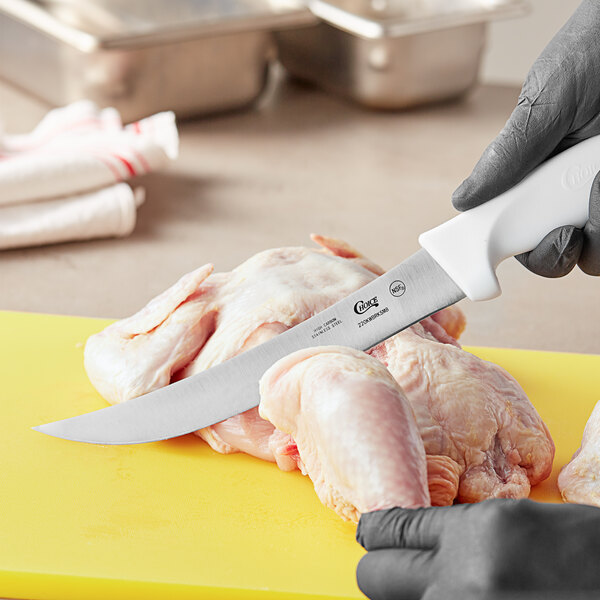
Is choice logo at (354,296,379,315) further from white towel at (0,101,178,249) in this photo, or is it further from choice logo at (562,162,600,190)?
white towel at (0,101,178,249)

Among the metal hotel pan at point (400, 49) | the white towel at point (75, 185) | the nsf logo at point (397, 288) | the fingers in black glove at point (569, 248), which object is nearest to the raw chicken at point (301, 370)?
the nsf logo at point (397, 288)

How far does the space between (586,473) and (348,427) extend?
456 mm

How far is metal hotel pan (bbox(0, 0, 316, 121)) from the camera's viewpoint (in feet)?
10.6

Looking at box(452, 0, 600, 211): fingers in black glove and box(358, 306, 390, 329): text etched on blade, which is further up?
box(452, 0, 600, 211): fingers in black glove

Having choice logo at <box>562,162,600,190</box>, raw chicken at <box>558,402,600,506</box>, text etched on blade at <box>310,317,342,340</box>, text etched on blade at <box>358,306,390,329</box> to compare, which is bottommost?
raw chicken at <box>558,402,600,506</box>

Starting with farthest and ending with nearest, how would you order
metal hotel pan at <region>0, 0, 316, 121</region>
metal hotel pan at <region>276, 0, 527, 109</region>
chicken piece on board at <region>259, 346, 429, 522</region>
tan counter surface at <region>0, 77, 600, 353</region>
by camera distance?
metal hotel pan at <region>276, 0, 527, 109</region>
metal hotel pan at <region>0, 0, 316, 121</region>
tan counter surface at <region>0, 77, 600, 353</region>
chicken piece on board at <region>259, 346, 429, 522</region>

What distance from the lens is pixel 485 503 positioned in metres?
1.25

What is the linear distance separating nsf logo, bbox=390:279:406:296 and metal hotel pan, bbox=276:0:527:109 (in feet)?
6.41

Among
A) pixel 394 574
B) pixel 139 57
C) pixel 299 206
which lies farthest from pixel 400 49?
pixel 394 574

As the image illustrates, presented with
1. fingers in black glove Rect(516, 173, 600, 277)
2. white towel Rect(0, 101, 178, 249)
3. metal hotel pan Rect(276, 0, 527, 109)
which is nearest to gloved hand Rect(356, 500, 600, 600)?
fingers in black glove Rect(516, 173, 600, 277)

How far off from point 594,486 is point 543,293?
1.08 metres

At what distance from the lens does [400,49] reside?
3.43 meters

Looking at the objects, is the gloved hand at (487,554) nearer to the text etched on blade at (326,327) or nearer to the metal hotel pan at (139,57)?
the text etched on blade at (326,327)

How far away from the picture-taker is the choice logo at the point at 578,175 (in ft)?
5.12
